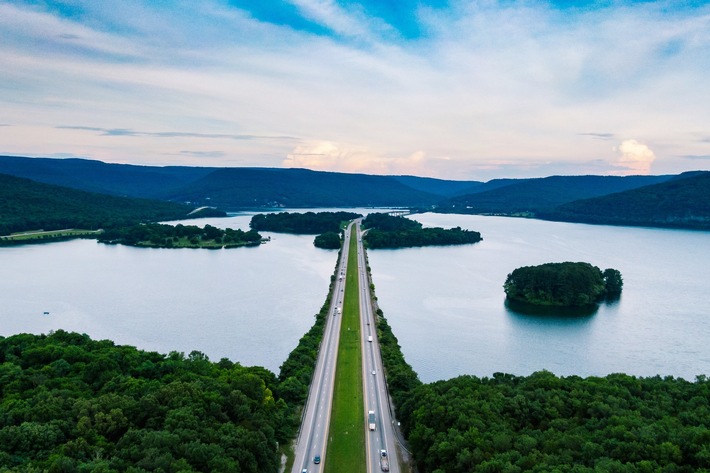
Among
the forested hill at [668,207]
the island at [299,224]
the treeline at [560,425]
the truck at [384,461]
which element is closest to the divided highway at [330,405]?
the truck at [384,461]

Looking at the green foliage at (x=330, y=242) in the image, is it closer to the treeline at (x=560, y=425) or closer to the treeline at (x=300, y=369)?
the treeline at (x=300, y=369)

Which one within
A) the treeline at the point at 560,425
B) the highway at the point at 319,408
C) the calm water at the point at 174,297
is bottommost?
the calm water at the point at 174,297

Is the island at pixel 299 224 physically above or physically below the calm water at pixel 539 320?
above

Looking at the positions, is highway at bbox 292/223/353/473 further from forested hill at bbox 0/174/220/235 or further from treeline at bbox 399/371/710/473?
forested hill at bbox 0/174/220/235

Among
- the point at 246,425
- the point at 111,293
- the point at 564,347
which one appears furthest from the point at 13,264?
the point at 564,347

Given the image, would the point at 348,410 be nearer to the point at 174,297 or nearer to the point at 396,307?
the point at 396,307

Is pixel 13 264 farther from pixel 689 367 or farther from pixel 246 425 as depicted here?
pixel 689 367
